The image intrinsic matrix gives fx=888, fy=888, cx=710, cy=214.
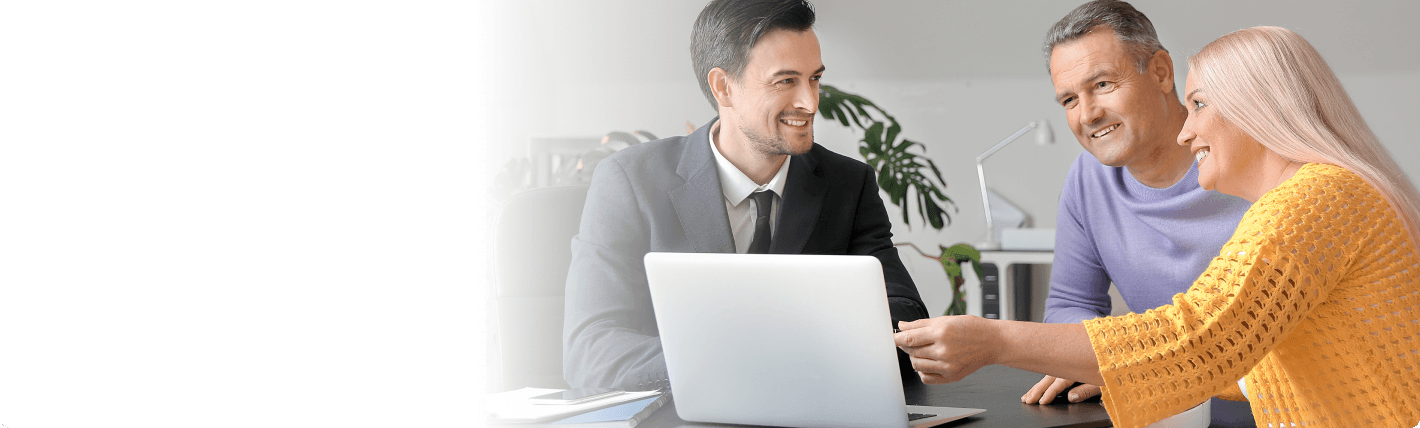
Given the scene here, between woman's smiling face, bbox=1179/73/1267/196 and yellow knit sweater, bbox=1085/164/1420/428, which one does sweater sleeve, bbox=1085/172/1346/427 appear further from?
woman's smiling face, bbox=1179/73/1267/196

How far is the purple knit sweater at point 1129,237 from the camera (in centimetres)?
144

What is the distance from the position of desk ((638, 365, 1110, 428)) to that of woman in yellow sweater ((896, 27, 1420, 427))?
124mm

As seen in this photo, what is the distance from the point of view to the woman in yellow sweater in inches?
30.4

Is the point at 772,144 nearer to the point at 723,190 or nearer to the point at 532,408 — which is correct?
the point at 723,190

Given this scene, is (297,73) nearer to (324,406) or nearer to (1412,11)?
(324,406)

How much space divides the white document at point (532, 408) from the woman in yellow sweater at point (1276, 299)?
35 centimetres

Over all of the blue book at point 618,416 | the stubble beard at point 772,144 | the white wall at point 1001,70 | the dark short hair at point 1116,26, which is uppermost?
the white wall at point 1001,70

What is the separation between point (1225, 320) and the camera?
76 centimetres

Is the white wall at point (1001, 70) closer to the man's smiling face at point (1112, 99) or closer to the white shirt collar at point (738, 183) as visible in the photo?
the man's smiling face at point (1112, 99)

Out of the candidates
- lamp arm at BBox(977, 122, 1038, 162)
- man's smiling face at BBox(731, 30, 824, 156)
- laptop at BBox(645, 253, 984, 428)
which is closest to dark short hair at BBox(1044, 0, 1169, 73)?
man's smiling face at BBox(731, 30, 824, 156)

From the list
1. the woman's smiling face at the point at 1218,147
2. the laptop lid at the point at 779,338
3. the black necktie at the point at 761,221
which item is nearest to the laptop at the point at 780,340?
the laptop lid at the point at 779,338

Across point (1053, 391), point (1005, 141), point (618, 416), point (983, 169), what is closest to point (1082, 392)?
point (1053, 391)

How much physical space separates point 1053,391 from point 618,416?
19.4 inches

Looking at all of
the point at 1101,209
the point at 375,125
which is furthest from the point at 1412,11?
the point at 375,125
